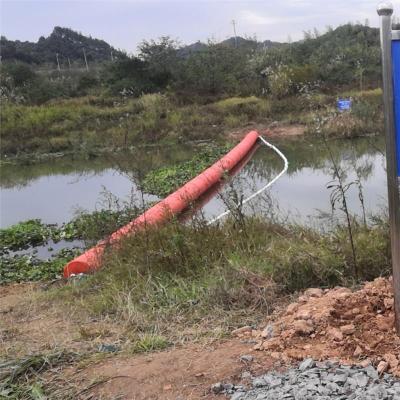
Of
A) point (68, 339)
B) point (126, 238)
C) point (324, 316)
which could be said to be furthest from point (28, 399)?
point (126, 238)

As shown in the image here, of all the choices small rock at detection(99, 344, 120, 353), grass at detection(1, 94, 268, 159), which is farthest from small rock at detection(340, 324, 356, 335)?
grass at detection(1, 94, 268, 159)

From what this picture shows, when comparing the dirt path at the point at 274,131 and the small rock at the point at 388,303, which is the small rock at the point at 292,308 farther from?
the dirt path at the point at 274,131

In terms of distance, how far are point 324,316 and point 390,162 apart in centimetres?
89

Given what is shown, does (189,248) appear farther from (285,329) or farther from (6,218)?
(6,218)

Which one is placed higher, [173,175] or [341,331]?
[341,331]

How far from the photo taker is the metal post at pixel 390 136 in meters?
2.32

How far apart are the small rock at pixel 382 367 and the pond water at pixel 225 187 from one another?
11.5ft

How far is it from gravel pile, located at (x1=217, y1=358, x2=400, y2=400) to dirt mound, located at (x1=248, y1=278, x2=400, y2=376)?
76 millimetres

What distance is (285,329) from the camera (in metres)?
2.89

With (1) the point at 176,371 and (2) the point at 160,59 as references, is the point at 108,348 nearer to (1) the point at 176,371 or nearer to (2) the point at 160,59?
(1) the point at 176,371

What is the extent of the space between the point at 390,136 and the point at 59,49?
168 feet

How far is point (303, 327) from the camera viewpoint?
9.16 feet

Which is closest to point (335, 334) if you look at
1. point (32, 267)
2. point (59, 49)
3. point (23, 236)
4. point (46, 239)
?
point (32, 267)

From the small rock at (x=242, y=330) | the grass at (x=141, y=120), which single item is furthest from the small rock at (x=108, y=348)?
the grass at (x=141, y=120)
